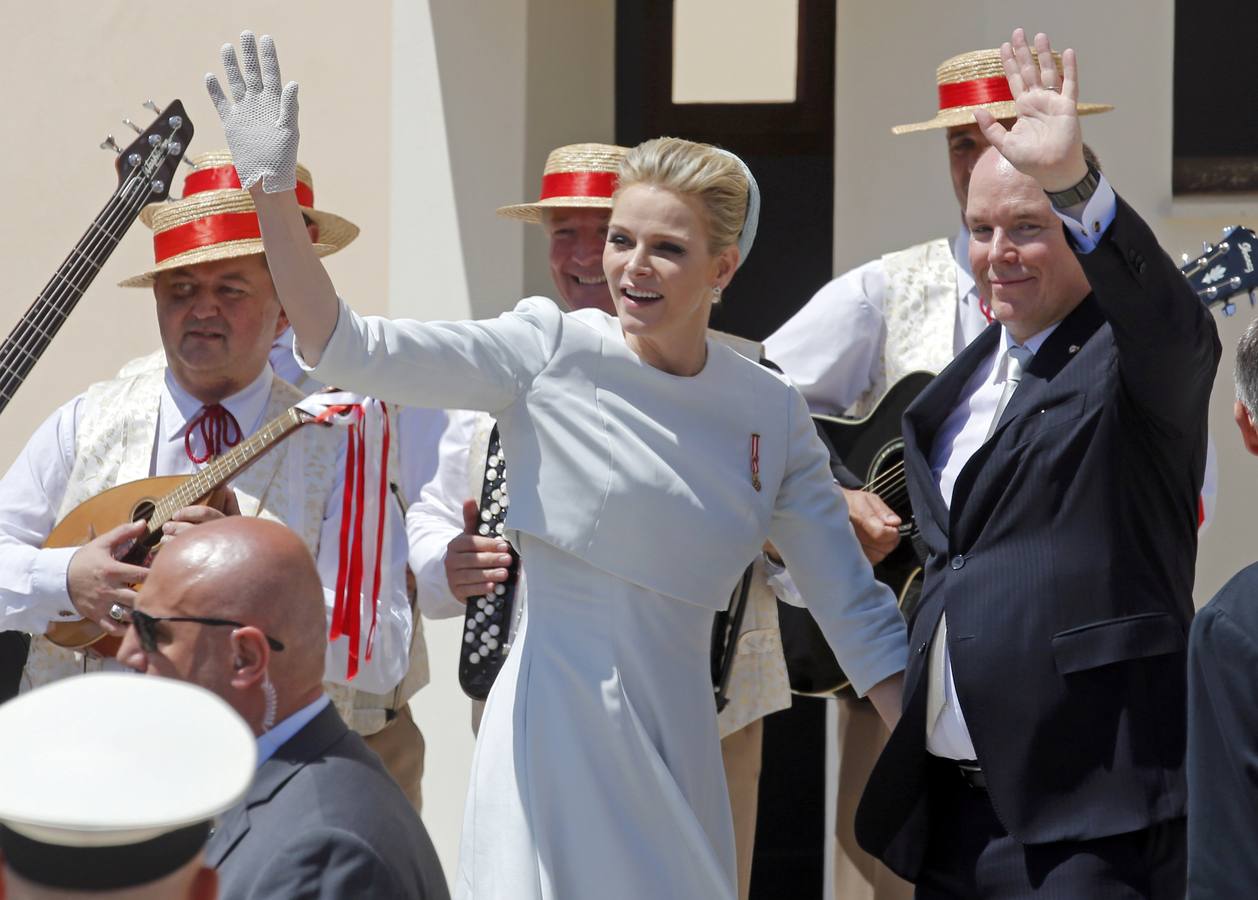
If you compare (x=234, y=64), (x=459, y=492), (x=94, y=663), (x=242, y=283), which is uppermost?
(x=234, y=64)

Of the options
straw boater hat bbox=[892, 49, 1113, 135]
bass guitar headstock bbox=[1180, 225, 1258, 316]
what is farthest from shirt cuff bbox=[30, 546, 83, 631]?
bass guitar headstock bbox=[1180, 225, 1258, 316]

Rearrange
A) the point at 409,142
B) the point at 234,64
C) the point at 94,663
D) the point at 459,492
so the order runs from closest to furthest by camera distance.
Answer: the point at 234,64, the point at 94,663, the point at 459,492, the point at 409,142

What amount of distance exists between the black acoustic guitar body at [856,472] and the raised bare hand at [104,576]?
1.56m

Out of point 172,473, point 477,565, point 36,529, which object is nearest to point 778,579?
point 477,565

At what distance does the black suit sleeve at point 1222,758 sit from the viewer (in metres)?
2.72

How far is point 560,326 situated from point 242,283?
5.29 ft

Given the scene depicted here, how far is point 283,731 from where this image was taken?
3.09m

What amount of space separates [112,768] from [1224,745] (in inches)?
61.5

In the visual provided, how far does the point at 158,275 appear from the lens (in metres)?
5.09

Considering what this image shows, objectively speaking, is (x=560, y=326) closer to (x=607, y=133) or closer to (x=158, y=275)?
(x=158, y=275)

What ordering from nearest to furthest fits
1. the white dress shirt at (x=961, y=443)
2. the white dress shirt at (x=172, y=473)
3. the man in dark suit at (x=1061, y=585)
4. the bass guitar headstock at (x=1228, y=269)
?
the man in dark suit at (x=1061, y=585)
the white dress shirt at (x=961, y=443)
the bass guitar headstock at (x=1228, y=269)
the white dress shirt at (x=172, y=473)

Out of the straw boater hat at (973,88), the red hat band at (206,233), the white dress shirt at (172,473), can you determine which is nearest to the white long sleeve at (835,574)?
the white dress shirt at (172,473)

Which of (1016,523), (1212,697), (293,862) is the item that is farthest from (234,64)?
(1212,697)

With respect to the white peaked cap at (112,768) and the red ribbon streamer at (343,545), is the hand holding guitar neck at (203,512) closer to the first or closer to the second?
the red ribbon streamer at (343,545)
